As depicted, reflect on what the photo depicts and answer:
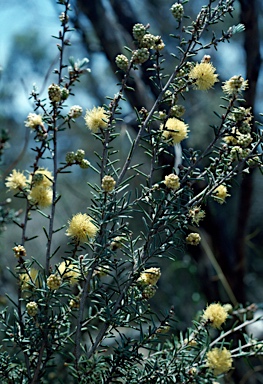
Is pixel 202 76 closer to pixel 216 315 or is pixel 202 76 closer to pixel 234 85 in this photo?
pixel 234 85

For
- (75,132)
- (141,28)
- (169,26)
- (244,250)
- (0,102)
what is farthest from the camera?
(75,132)

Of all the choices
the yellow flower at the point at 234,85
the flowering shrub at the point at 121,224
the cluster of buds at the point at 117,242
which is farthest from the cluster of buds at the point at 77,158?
the yellow flower at the point at 234,85

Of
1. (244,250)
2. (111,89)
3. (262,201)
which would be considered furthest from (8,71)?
(244,250)

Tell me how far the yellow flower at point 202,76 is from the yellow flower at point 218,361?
38 cm

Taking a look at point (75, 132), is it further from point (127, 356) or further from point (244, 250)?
point (127, 356)

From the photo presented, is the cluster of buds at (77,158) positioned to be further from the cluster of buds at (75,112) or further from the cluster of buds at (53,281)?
the cluster of buds at (53,281)

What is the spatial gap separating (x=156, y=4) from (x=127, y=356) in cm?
285

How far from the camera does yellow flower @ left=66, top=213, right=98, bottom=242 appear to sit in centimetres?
72

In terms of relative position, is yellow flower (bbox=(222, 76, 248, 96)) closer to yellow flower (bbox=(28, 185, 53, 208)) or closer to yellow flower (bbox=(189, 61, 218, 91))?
yellow flower (bbox=(189, 61, 218, 91))

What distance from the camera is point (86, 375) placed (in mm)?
720

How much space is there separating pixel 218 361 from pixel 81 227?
28 cm

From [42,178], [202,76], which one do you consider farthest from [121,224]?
[202,76]

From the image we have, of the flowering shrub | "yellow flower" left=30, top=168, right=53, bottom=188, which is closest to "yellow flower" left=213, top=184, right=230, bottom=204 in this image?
the flowering shrub

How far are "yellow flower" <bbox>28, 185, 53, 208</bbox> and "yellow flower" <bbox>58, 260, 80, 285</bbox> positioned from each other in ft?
0.31
